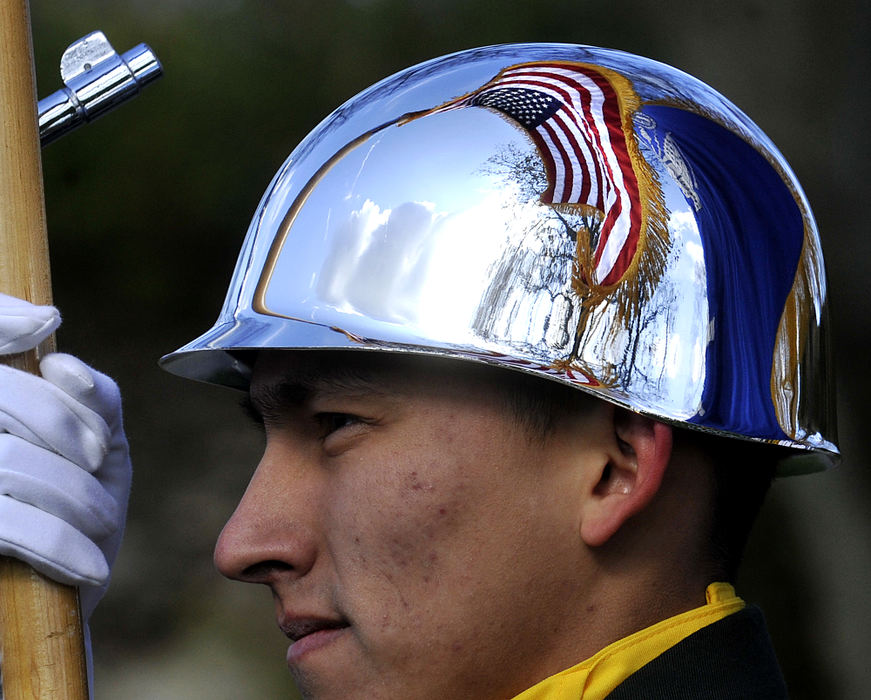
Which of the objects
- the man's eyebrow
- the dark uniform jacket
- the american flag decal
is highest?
the american flag decal

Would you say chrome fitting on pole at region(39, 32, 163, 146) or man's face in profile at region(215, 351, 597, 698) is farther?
chrome fitting on pole at region(39, 32, 163, 146)

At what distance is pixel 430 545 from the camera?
1.73 meters

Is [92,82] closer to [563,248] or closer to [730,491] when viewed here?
[563,248]

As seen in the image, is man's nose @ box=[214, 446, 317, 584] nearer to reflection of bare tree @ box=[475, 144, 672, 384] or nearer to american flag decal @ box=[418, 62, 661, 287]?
reflection of bare tree @ box=[475, 144, 672, 384]

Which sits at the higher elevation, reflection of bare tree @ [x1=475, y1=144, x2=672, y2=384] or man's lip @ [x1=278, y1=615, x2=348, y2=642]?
reflection of bare tree @ [x1=475, y1=144, x2=672, y2=384]

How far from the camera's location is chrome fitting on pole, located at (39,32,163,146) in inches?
80.9

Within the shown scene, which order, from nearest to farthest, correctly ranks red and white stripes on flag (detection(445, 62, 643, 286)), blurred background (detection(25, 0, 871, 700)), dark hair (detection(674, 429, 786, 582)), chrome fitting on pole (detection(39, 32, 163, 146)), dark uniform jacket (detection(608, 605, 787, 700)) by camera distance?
1. dark uniform jacket (detection(608, 605, 787, 700))
2. red and white stripes on flag (detection(445, 62, 643, 286))
3. dark hair (detection(674, 429, 786, 582))
4. chrome fitting on pole (detection(39, 32, 163, 146))
5. blurred background (detection(25, 0, 871, 700))

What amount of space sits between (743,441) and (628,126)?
544 mm

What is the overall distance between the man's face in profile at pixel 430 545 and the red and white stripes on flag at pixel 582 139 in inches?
10.8

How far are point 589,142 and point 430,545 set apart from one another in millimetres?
673

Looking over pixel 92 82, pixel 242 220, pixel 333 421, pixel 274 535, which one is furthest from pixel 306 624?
pixel 242 220

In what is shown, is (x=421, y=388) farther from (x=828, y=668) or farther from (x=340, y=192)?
(x=828, y=668)

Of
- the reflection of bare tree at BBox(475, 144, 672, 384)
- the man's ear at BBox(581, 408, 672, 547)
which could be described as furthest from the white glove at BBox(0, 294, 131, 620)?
the man's ear at BBox(581, 408, 672, 547)

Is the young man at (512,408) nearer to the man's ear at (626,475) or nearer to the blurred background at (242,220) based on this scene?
the man's ear at (626,475)
